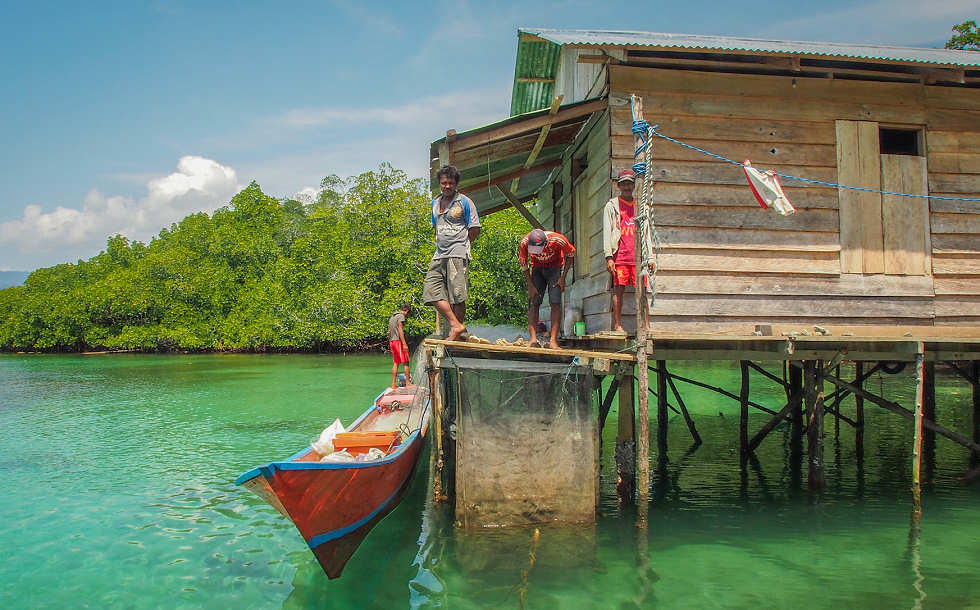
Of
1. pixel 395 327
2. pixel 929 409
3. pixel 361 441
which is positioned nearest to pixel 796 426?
pixel 929 409

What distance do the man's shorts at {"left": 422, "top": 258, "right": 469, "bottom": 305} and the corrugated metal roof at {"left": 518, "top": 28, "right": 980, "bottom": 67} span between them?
281 centimetres

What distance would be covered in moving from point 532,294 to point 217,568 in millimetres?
4470

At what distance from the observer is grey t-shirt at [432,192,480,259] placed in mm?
7203

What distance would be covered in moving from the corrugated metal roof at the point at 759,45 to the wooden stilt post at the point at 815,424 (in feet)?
12.6

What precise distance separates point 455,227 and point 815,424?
520cm

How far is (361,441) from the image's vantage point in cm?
712

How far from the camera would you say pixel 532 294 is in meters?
7.83

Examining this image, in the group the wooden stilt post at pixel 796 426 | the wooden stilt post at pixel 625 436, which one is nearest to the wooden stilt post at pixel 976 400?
the wooden stilt post at pixel 796 426

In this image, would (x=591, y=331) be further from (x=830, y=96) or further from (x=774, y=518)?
(x=830, y=96)

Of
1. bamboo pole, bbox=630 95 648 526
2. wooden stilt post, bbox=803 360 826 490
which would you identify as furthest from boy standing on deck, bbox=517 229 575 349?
wooden stilt post, bbox=803 360 826 490

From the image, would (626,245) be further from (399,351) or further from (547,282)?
(399,351)

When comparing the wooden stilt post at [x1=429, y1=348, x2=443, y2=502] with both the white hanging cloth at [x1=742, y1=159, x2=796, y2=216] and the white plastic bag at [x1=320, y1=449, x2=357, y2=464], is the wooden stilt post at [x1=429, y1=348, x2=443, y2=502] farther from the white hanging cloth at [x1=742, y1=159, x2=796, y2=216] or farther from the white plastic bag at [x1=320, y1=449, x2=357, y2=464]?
the white hanging cloth at [x1=742, y1=159, x2=796, y2=216]

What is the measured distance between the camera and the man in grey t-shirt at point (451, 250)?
7152mm

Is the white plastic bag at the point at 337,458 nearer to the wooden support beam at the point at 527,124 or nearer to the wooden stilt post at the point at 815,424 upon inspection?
the wooden support beam at the point at 527,124
